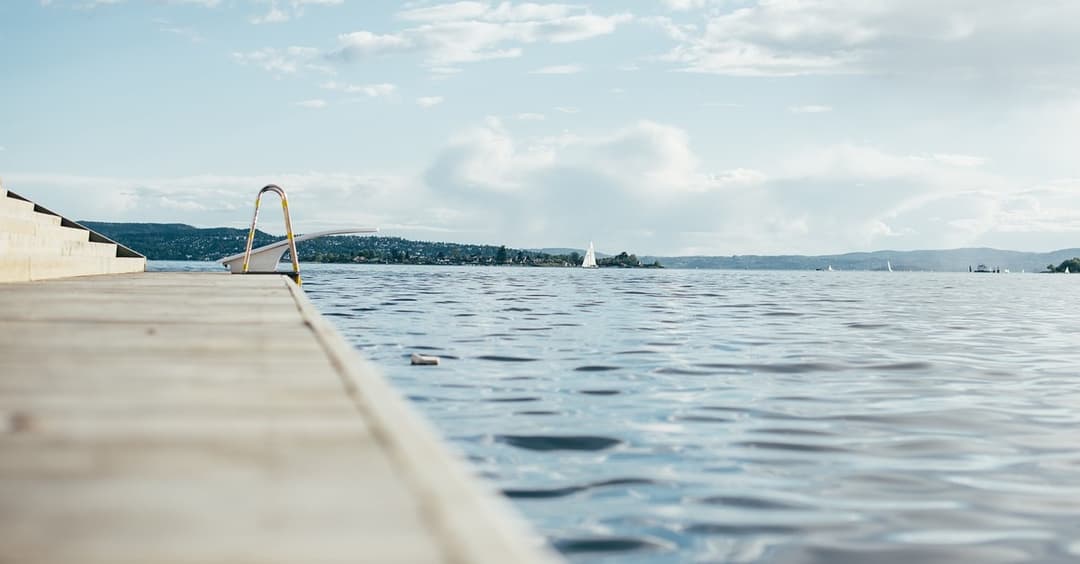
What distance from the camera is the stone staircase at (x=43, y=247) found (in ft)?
43.8

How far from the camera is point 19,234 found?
47.1 feet

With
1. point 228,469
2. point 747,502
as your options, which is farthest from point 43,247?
point 228,469

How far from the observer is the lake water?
468cm

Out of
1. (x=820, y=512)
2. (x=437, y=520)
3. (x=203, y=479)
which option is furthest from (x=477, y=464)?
(x=437, y=520)

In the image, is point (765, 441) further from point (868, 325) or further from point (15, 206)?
point (868, 325)

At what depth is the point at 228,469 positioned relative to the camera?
97.6 inches

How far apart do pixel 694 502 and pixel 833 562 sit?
3.23ft

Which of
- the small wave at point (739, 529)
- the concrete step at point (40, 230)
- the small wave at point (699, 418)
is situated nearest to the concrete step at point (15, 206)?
the concrete step at point (40, 230)

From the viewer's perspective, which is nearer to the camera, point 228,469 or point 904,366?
point 228,469

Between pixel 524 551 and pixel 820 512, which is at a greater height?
pixel 524 551

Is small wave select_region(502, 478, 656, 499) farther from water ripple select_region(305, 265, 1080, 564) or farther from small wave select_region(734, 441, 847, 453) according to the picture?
small wave select_region(734, 441, 847, 453)

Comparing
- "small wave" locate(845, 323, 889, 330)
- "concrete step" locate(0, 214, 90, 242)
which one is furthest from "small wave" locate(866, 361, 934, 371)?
"concrete step" locate(0, 214, 90, 242)

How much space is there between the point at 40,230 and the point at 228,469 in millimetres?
15429

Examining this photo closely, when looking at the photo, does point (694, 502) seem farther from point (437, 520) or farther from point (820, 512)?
point (437, 520)
